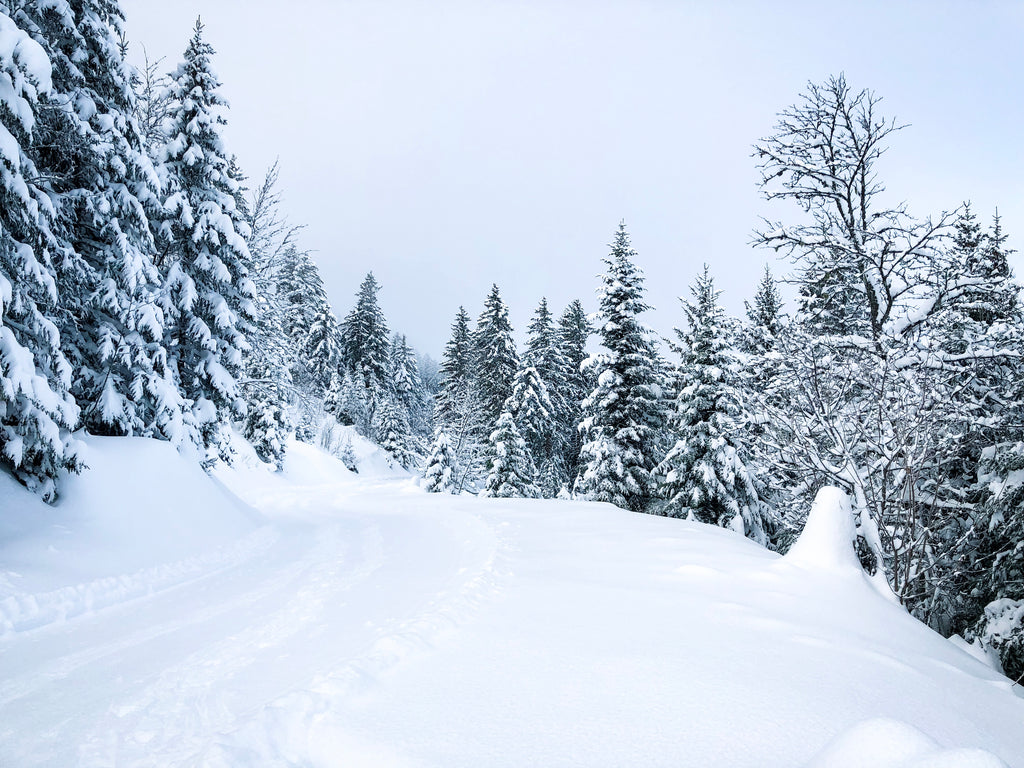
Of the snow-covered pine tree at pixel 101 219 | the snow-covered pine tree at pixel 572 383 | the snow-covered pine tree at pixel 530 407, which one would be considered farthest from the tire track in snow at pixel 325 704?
the snow-covered pine tree at pixel 572 383

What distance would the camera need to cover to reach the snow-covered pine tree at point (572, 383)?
35500mm

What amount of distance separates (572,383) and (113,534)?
101 feet

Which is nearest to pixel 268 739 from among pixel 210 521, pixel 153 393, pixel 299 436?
pixel 210 521

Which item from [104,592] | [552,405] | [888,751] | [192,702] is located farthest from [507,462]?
[888,751]

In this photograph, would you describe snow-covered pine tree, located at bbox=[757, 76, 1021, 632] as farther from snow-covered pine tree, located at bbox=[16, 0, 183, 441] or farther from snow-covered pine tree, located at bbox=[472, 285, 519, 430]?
snow-covered pine tree, located at bbox=[472, 285, 519, 430]

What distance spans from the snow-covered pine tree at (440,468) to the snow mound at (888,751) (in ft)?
83.4

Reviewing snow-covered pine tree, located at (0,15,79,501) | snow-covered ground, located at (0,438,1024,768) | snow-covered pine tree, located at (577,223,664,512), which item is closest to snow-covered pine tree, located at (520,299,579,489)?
snow-covered pine tree, located at (577,223,664,512)

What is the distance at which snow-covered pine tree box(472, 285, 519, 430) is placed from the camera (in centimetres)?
3603

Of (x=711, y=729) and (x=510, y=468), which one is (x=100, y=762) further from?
(x=510, y=468)

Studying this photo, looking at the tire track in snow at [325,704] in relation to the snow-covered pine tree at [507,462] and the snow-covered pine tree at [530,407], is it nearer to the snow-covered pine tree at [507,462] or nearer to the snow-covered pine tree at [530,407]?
the snow-covered pine tree at [507,462]

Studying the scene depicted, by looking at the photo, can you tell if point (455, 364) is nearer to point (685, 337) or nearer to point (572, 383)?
point (572, 383)

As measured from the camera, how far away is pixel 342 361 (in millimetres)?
51562

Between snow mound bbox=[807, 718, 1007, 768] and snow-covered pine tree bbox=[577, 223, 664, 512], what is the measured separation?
1772 cm

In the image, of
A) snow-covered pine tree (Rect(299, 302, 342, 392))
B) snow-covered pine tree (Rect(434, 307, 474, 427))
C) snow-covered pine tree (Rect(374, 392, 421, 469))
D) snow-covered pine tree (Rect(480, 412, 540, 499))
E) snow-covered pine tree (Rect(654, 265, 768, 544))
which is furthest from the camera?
snow-covered pine tree (Rect(299, 302, 342, 392))
